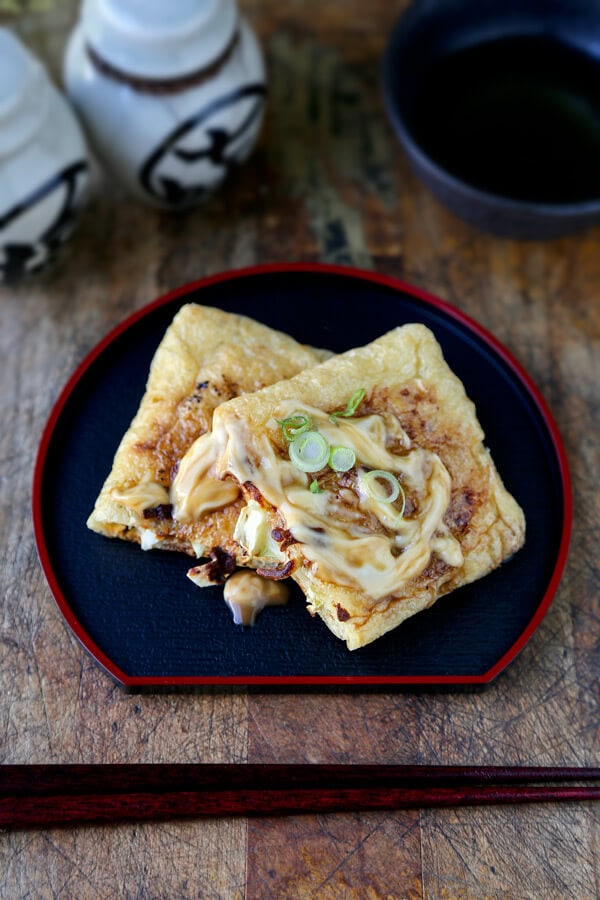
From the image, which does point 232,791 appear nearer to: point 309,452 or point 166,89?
point 309,452

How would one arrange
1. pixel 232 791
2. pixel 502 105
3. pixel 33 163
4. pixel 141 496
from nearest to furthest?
1. pixel 232 791
2. pixel 141 496
3. pixel 33 163
4. pixel 502 105

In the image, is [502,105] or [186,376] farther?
[502,105]

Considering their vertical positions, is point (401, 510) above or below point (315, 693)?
above

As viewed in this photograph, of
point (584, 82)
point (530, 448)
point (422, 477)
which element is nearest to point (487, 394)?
point (530, 448)

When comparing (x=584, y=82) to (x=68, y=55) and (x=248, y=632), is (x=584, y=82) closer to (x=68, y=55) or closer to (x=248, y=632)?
(x=68, y=55)

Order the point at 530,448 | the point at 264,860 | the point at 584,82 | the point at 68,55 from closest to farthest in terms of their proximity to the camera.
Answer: the point at 264,860 → the point at 530,448 → the point at 68,55 → the point at 584,82

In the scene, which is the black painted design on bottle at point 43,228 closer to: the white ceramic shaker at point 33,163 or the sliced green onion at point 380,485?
→ the white ceramic shaker at point 33,163

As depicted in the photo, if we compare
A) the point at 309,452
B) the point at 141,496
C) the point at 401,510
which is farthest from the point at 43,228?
the point at 401,510
